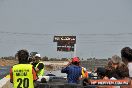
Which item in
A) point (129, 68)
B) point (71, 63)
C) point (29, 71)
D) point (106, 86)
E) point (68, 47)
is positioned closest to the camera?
point (106, 86)

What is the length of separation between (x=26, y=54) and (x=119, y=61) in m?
1.81

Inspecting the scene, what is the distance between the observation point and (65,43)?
66250mm

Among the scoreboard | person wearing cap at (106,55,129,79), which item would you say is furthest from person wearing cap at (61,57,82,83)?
the scoreboard

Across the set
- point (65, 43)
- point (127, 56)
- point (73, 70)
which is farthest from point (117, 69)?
point (65, 43)

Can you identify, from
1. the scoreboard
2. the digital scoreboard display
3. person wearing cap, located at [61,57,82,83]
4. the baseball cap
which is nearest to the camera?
the baseball cap

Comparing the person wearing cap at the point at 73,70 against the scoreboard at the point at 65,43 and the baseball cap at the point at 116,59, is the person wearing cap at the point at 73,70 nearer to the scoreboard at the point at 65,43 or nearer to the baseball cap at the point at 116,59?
the baseball cap at the point at 116,59

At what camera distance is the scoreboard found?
210ft

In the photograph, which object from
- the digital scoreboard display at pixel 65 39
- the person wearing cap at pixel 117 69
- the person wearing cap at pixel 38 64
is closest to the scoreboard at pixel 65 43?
the digital scoreboard display at pixel 65 39

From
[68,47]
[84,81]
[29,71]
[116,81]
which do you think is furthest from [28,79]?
[68,47]

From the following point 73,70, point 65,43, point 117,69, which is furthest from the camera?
point 65,43

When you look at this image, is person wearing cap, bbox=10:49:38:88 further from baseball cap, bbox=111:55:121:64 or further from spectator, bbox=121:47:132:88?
spectator, bbox=121:47:132:88

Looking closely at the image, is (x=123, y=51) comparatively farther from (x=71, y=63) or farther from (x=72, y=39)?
(x=72, y=39)

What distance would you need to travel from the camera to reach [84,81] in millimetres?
9164

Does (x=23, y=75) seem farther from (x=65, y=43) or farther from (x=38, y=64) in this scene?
(x=65, y=43)
